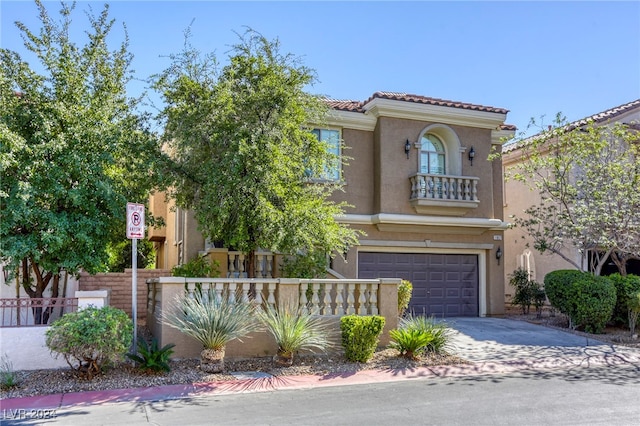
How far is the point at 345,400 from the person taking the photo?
838 cm

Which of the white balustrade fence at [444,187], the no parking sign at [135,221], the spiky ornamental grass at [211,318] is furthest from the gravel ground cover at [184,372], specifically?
the white balustrade fence at [444,187]

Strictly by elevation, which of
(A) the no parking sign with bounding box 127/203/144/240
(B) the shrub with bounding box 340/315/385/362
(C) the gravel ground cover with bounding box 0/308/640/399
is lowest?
(C) the gravel ground cover with bounding box 0/308/640/399

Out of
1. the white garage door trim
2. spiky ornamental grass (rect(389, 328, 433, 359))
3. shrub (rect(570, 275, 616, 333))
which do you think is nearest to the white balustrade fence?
the white garage door trim

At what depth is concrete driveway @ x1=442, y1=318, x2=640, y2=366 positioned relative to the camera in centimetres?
1191

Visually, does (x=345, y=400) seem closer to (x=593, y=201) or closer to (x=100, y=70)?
(x=100, y=70)

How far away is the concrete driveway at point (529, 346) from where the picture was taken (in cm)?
1191

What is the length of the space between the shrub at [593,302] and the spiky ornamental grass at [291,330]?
8.12 metres

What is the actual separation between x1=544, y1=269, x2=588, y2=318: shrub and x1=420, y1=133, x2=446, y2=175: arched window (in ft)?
16.5

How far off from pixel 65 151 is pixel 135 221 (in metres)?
2.10

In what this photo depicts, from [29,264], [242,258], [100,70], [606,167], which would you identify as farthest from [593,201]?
[29,264]

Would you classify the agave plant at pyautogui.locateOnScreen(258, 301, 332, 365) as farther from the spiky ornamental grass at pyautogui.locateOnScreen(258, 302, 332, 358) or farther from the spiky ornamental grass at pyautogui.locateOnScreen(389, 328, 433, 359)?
the spiky ornamental grass at pyautogui.locateOnScreen(389, 328, 433, 359)

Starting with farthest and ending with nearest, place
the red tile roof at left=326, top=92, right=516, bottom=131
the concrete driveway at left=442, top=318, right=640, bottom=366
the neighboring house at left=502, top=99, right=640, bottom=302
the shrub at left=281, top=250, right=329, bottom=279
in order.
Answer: the neighboring house at left=502, top=99, right=640, bottom=302
the red tile roof at left=326, top=92, right=516, bottom=131
the shrub at left=281, top=250, right=329, bottom=279
the concrete driveway at left=442, top=318, right=640, bottom=366

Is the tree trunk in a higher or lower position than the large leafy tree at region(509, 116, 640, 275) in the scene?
lower

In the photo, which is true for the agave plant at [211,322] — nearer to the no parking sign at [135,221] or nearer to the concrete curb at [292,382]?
the concrete curb at [292,382]
